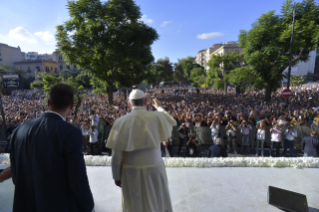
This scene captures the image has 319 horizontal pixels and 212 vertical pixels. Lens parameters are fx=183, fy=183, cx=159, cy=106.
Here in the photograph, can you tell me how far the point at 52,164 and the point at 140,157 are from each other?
0.86 meters

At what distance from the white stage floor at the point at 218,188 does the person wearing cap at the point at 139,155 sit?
0.98 metres

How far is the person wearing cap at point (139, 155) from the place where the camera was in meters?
1.90

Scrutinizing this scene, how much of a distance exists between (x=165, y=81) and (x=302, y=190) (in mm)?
74741

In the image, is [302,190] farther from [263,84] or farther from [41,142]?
[263,84]

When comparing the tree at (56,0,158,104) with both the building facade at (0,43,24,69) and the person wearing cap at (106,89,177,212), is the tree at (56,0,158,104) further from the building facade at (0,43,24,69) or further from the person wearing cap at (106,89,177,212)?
the building facade at (0,43,24,69)

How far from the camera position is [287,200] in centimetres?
269

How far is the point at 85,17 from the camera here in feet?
46.4

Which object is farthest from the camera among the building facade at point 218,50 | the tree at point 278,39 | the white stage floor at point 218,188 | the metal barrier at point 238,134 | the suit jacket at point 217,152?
the building facade at point 218,50

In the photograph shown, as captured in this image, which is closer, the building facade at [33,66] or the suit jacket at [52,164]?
the suit jacket at [52,164]

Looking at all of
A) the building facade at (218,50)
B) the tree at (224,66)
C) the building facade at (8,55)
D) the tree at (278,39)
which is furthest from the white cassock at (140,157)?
the building facade at (218,50)

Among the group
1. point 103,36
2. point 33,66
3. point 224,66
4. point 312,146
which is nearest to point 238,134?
point 312,146

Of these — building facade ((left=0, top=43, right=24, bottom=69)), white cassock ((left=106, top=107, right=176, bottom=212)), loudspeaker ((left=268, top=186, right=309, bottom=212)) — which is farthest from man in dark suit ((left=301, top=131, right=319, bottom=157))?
building facade ((left=0, top=43, right=24, bottom=69))

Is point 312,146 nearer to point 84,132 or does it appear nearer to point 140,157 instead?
point 140,157

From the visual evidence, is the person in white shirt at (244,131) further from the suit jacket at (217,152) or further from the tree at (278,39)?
the tree at (278,39)
